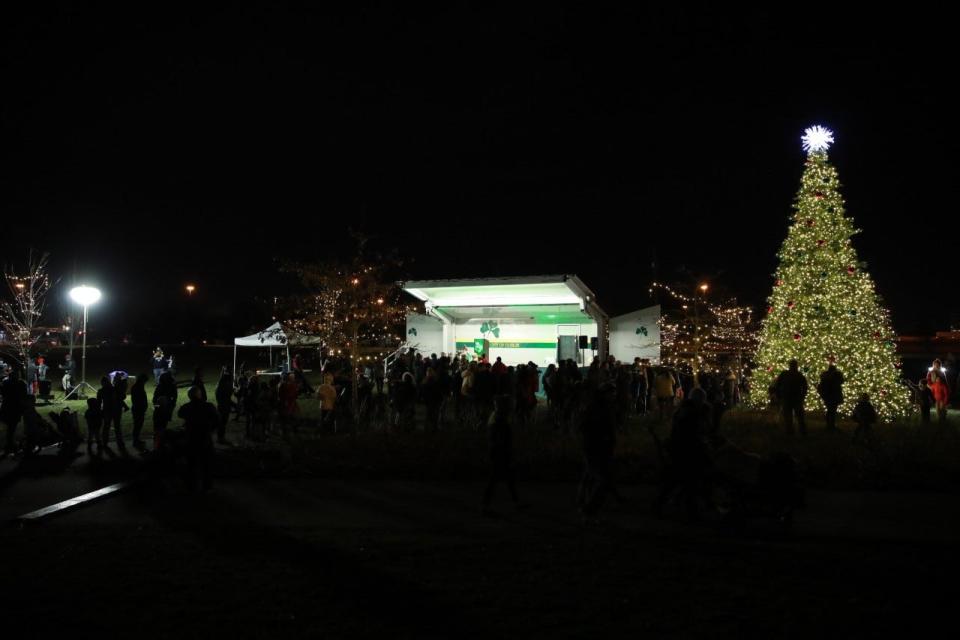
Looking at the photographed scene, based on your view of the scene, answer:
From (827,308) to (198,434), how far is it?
14.7 m

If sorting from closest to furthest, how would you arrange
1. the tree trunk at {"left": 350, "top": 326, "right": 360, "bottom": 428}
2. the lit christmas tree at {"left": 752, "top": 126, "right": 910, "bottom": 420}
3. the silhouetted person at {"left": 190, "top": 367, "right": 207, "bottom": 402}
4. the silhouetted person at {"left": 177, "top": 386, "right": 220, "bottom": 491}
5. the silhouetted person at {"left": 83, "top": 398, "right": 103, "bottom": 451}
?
1. the silhouetted person at {"left": 177, "top": 386, "right": 220, "bottom": 491}
2. the silhouetted person at {"left": 190, "top": 367, "right": 207, "bottom": 402}
3. the silhouetted person at {"left": 83, "top": 398, "right": 103, "bottom": 451}
4. the tree trunk at {"left": 350, "top": 326, "right": 360, "bottom": 428}
5. the lit christmas tree at {"left": 752, "top": 126, "right": 910, "bottom": 420}

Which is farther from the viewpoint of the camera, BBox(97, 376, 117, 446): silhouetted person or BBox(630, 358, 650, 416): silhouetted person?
BBox(630, 358, 650, 416): silhouetted person

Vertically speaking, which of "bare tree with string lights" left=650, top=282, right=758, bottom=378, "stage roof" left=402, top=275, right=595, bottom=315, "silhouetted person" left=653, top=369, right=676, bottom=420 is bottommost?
"silhouetted person" left=653, top=369, right=676, bottom=420

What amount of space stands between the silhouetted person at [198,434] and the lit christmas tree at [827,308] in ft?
45.4

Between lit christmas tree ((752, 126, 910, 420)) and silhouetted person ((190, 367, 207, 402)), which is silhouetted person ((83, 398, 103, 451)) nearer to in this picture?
silhouetted person ((190, 367, 207, 402))

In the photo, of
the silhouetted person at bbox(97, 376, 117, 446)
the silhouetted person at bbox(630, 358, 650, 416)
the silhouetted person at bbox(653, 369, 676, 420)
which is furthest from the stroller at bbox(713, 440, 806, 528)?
the silhouetted person at bbox(97, 376, 117, 446)

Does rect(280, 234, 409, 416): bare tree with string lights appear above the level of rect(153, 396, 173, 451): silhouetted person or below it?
above

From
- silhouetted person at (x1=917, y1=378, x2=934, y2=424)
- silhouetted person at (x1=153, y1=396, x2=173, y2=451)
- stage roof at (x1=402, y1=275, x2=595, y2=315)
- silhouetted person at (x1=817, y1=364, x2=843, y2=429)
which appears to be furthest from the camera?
stage roof at (x1=402, y1=275, x2=595, y2=315)

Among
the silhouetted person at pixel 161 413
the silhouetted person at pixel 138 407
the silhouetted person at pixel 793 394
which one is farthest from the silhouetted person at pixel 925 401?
the silhouetted person at pixel 138 407

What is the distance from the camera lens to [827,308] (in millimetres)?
16312

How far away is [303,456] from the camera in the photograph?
10.7m

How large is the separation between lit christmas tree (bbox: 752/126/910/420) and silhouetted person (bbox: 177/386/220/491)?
13849 millimetres

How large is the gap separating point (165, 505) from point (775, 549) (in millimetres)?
7109

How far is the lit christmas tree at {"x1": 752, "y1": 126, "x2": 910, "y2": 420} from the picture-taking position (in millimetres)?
16031
